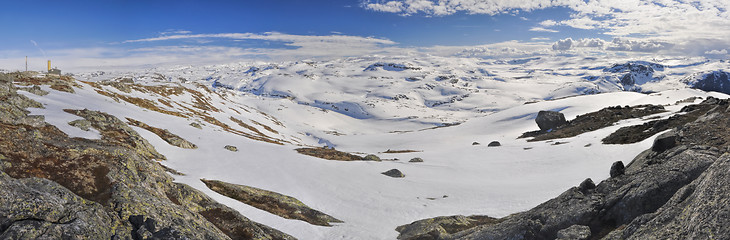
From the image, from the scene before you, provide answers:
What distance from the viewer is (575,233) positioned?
15.5 m

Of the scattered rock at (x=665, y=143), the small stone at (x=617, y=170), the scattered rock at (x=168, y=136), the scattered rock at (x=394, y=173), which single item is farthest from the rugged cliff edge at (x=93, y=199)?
the scattered rock at (x=665, y=143)

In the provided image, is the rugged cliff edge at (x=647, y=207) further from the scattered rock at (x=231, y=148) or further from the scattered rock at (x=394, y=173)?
the scattered rock at (x=231, y=148)

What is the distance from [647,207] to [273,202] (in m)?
22.0

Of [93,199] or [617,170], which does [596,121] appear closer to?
[617,170]

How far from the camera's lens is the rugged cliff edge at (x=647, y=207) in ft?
33.7

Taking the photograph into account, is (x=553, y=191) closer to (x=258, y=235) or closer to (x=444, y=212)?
(x=444, y=212)

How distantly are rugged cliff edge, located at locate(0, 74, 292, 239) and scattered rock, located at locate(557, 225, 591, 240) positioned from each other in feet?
47.3

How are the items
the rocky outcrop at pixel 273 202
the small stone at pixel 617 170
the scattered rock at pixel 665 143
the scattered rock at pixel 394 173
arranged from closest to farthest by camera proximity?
1. the small stone at pixel 617 170
2. the scattered rock at pixel 665 143
3. the rocky outcrop at pixel 273 202
4. the scattered rock at pixel 394 173

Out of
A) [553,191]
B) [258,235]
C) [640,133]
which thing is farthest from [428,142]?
[258,235]

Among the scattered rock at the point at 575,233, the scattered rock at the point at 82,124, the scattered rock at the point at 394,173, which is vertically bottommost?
the scattered rock at the point at 394,173

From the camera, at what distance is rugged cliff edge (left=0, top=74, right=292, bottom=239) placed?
37.7 ft

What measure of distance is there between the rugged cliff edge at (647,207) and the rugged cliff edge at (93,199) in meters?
12.8

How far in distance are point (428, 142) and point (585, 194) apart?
70.4 m

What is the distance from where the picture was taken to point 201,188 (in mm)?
23281
